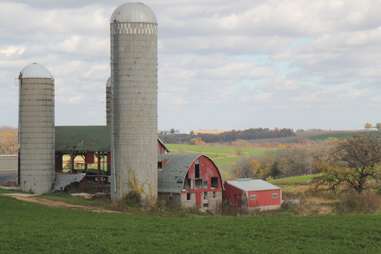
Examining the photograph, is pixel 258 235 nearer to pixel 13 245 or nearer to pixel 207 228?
pixel 207 228

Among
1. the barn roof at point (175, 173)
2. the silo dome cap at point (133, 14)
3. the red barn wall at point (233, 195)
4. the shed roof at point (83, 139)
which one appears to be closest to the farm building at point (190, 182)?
the barn roof at point (175, 173)

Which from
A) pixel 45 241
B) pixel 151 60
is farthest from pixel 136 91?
pixel 45 241

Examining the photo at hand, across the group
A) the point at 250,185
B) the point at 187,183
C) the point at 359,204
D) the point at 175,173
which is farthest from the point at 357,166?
the point at 175,173

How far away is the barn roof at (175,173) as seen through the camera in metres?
44.1

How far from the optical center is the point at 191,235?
77.5 ft

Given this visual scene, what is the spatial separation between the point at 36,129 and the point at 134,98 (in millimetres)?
8977

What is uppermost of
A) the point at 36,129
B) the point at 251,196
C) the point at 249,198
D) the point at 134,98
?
the point at 134,98

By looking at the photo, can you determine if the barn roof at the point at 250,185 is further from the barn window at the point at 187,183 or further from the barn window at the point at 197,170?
the barn window at the point at 187,183

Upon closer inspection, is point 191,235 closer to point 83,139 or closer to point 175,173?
point 175,173

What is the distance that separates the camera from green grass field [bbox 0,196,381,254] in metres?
21.2

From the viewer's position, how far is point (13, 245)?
21.5 m

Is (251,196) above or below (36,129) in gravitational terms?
below

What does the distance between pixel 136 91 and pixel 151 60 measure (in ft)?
6.26

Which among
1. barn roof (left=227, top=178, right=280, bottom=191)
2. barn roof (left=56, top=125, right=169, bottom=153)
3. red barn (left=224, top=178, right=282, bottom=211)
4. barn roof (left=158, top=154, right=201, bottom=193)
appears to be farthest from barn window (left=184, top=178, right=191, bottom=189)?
barn roof (left=56, top=125, right=169, bottom=153)
